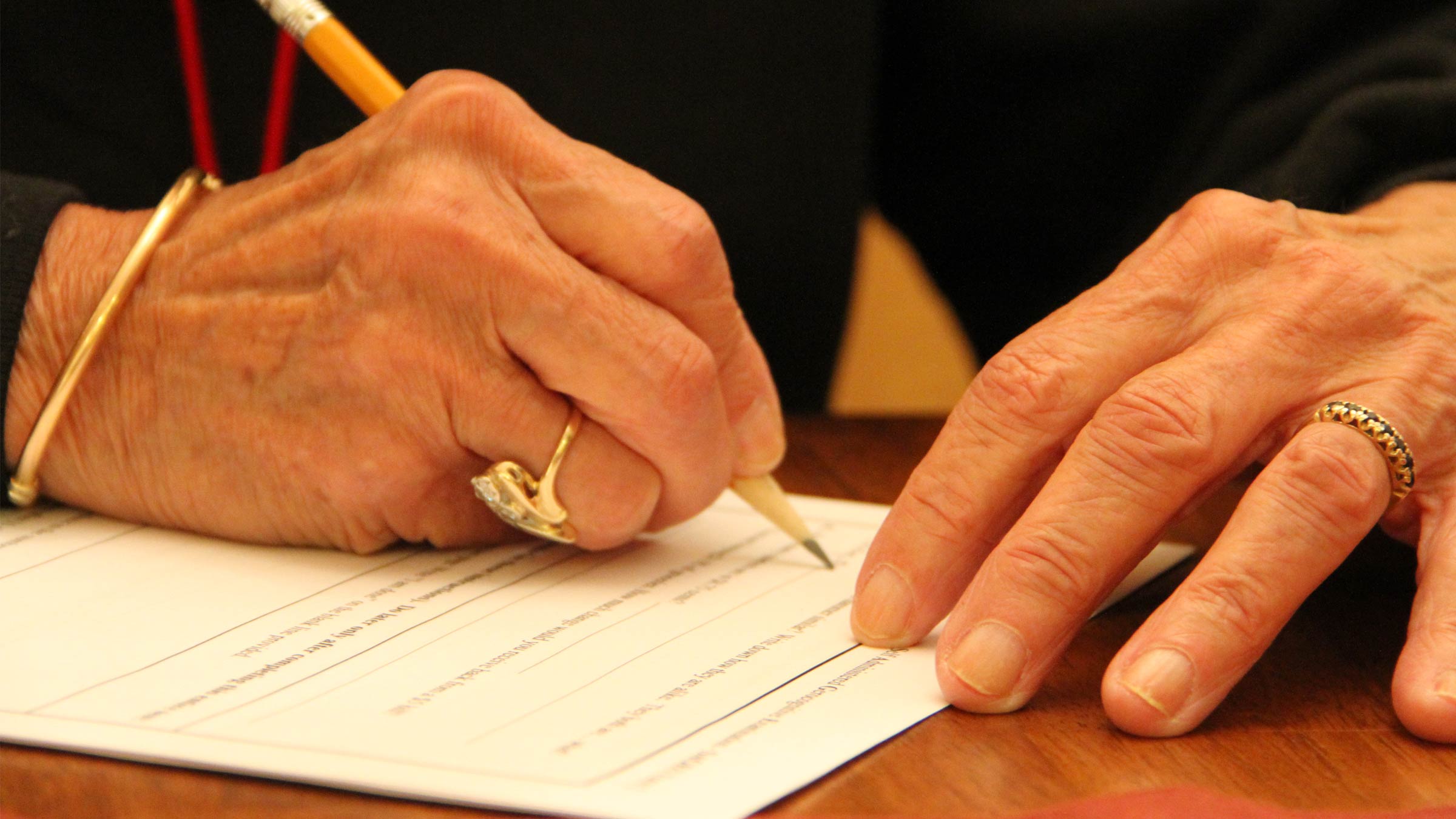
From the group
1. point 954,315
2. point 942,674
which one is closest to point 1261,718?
point 942,674

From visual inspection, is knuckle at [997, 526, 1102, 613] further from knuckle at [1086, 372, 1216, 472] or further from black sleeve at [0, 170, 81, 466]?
black sleeve at [0, 170, 81, 466]

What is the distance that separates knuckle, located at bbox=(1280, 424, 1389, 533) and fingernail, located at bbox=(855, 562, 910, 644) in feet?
0.55

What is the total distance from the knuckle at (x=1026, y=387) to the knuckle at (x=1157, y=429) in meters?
0.03

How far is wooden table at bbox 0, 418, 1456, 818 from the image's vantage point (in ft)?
1.31

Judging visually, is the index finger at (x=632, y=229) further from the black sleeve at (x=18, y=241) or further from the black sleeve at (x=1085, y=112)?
the black sleeve at (x=1085, y=112)

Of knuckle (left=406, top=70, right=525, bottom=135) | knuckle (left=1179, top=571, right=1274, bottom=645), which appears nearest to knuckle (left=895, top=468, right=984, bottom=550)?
knuckle (left=1179, top=571, right=1274, bottom=645)

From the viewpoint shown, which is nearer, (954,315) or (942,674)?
(942,674)

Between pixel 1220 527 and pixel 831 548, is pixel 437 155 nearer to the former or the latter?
pixel 831 548

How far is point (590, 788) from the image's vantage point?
0.40 metres

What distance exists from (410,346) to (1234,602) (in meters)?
0.40

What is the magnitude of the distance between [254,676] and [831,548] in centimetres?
33

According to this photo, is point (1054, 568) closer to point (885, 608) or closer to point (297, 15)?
point (885, 608)

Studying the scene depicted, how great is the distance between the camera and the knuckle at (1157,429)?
53cm

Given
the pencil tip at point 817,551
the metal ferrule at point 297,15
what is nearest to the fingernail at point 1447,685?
the pencil tip at point 817,551
